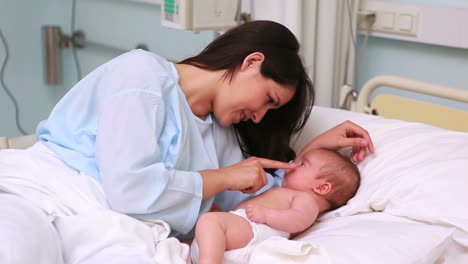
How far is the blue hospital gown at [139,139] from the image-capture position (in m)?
1.43

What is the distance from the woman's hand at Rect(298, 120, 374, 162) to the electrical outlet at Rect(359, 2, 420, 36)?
0.75 metres

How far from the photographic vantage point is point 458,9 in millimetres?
2268

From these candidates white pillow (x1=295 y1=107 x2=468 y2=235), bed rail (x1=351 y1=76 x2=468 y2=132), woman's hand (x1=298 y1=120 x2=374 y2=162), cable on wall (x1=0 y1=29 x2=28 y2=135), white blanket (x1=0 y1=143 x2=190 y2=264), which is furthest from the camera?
cable on wall (x1=0 y1=29 x2=28 y2=135)

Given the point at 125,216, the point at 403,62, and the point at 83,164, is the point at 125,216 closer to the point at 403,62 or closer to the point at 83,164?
the point at 83,164

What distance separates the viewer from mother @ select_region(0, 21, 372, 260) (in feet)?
4.73

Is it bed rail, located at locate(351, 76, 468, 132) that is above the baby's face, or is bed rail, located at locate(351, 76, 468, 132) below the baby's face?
above

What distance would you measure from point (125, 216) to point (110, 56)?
2.54 m

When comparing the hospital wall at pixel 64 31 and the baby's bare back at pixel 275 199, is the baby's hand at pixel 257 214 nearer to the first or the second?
the baby's bare back at pixel 275 199

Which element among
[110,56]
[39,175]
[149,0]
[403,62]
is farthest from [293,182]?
[110,56]

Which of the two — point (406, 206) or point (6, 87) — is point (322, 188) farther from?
point (6, 87)

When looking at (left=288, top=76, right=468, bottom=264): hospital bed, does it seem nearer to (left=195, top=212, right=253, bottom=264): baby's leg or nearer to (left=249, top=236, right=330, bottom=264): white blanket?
(left=249, top=236, right=330, bottom=264): white blanket

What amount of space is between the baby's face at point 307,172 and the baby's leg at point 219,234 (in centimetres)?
30

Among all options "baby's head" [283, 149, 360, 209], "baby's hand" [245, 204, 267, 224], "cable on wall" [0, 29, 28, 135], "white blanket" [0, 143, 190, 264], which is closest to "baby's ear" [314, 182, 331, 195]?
"baby's head" [283, 149, 360, 209]

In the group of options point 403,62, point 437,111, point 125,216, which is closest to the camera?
point 125,216
